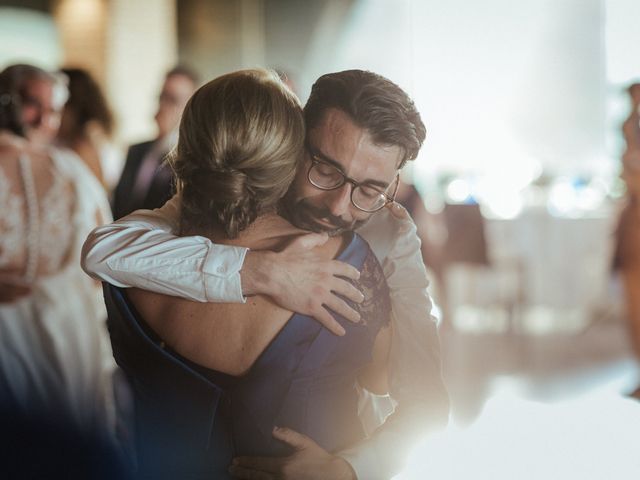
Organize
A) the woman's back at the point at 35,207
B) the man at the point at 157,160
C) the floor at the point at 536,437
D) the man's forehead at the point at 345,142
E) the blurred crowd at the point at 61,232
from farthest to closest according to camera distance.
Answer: the woman's back at the point at 35,207 → the blurred crowd at the point at 61,232 → the floor at the point at 536,437 → the man at the point at 157,160 → the man's forehead at the point at 345,142

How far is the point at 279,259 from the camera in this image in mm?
778

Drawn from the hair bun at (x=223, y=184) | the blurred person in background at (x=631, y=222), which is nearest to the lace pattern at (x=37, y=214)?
the hair bun at (x=223, y=184)

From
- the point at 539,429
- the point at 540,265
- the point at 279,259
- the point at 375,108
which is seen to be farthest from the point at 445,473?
the point at 540,265

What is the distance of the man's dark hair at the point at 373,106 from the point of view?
0.75 metres

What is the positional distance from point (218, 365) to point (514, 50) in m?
0.74

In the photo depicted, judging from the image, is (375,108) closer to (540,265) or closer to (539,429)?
(539,429)

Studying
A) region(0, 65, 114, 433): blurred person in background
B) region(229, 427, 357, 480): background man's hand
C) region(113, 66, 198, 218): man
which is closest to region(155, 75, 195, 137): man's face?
region(113, 66, 198, 218): man

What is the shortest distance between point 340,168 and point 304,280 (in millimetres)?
129

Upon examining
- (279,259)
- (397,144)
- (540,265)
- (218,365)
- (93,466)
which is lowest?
(540,265)

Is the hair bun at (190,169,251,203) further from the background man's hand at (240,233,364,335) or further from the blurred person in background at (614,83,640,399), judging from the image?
the blurred person in background at (614,83,640,399)

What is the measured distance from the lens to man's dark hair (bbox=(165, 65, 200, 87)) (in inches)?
44.1

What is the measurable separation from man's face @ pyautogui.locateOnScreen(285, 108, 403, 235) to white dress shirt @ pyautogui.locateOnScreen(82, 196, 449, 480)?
43mm

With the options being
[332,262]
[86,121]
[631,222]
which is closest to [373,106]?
[332,262]

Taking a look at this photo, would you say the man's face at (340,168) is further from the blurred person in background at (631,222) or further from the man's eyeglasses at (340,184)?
the blurred person in background at (631,222)
